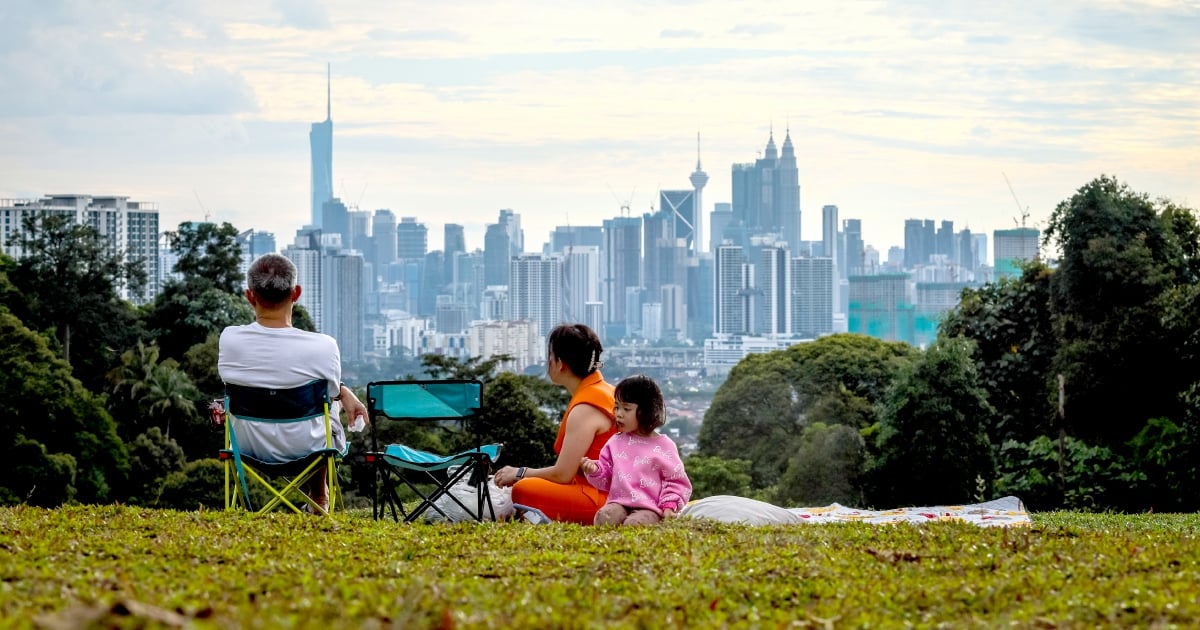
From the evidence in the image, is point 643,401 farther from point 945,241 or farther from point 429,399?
point 945,241

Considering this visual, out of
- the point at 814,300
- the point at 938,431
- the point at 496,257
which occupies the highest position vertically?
the point at 496,257

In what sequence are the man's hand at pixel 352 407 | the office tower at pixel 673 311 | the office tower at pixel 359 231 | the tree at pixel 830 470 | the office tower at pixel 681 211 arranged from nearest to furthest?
the man's hand at pixel 352 407, the tree at pixel 830 470, the office tower at pixel 673 311, the office tower at pixel 359 231, the office tower at pixel 681 211

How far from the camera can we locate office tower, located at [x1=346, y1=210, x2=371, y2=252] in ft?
516

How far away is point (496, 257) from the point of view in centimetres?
14350

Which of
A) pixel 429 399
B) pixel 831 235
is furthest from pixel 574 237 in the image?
pixel 429 399

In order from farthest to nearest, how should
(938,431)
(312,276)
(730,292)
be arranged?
(730,292) < (312,276) < (938,431)

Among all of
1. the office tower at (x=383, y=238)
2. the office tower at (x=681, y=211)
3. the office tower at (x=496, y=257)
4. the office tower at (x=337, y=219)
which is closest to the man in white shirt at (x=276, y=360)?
the office tower at (x=496, y=257)

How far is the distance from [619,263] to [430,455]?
455ft

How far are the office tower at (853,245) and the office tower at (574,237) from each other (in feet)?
88.7

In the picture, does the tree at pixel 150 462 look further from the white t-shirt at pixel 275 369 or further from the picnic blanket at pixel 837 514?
the white t-shirt at pixel 275 369

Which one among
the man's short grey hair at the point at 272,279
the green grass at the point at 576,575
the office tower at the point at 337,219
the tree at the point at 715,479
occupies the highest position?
the office tower at the point at 337,219

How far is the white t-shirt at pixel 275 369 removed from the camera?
632 centimetres

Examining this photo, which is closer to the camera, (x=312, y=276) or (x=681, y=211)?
(x=312, y=276)

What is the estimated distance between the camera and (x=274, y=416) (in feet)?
20.7
